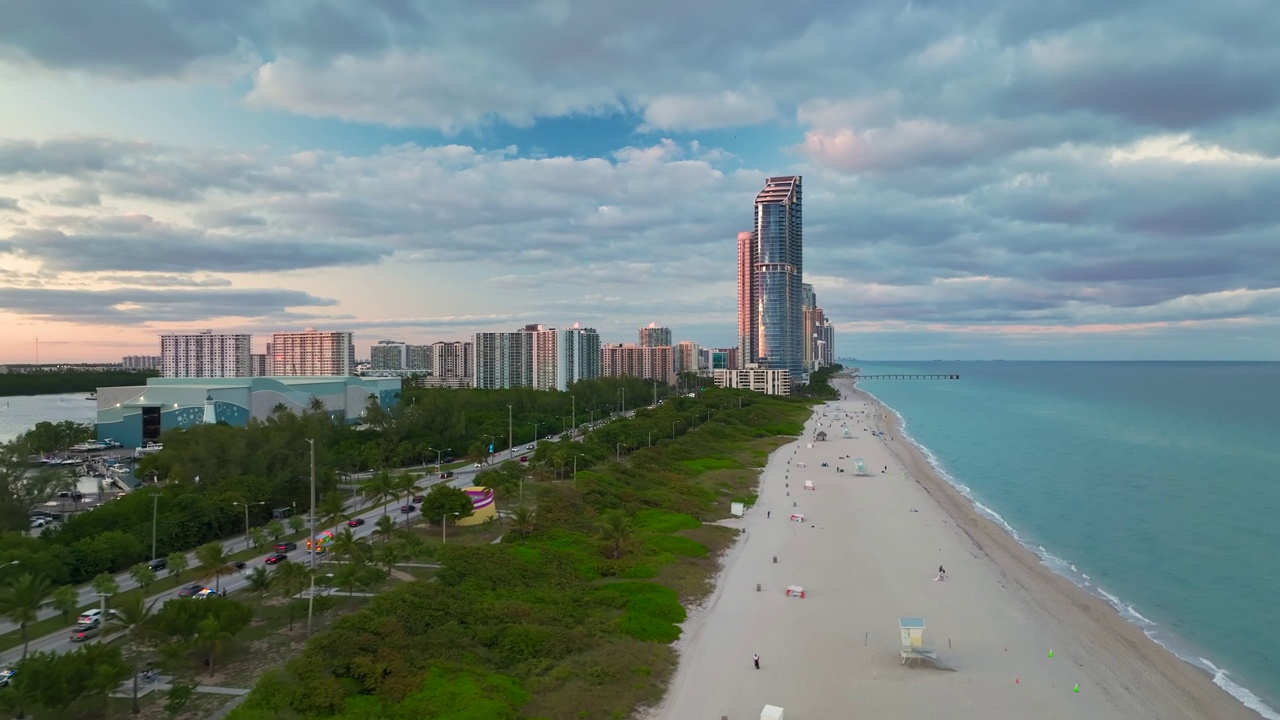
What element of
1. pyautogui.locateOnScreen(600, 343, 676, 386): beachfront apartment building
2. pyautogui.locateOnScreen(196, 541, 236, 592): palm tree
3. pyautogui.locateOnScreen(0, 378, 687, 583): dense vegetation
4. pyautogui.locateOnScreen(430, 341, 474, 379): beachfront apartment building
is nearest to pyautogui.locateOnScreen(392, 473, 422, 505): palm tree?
pyautogui.locateOnScreen(0, 378, 687, 583): dense vegetation

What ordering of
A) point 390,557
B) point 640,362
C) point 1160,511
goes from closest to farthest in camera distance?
point 390,557 → point 1160,511 → point 640,362

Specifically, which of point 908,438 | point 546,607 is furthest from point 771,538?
point 908,438

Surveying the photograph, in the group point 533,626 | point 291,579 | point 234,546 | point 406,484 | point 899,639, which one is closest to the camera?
point 533,626

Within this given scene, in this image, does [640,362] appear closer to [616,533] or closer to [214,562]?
[616,533]

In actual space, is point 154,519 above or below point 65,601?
above

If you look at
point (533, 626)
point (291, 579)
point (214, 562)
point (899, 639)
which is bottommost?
point (899, 639)

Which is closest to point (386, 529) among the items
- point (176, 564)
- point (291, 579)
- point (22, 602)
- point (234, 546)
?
point (176, 564)

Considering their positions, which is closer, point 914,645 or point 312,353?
point 914,645

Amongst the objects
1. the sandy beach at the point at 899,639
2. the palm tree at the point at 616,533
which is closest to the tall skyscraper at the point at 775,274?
the sandy beach at the point at 899,639

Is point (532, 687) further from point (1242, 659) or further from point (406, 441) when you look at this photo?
point (406, 441)
